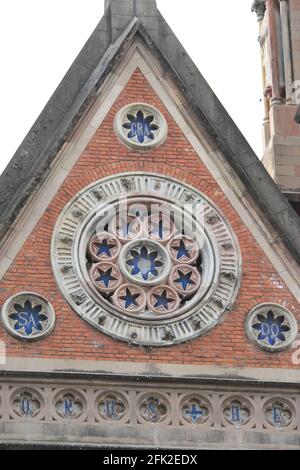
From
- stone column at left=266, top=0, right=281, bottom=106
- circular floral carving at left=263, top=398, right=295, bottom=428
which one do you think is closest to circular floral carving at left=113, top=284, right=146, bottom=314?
circular floral carving at left=263, top=398, right=295, bottom=428

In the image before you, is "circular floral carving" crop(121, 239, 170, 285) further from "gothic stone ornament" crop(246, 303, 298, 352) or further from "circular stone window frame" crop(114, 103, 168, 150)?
"circular stone window frame" crop(114, 103, 168, 150)

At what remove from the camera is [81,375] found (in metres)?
22.5

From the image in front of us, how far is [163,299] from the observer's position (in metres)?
23.4

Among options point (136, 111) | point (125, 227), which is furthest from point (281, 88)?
point (125, 227)

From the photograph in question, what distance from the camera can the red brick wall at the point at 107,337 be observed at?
22844 mm

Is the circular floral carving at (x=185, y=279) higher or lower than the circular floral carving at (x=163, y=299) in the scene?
higher

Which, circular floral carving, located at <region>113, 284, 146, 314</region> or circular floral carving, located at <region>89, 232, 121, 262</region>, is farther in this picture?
circular floral carving, located at <region>89, 232, 121, 262</region>

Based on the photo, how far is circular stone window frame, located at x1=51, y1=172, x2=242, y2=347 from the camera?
75.7 feet

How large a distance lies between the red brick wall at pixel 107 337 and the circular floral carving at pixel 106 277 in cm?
44

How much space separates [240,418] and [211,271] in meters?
1.66

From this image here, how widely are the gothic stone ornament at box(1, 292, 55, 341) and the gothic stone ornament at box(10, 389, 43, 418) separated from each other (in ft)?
1.87

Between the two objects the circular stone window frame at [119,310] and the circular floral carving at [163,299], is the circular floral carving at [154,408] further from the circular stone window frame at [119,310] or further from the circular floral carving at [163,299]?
the circular floral carving at [163,299]

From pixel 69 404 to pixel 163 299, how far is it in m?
1.60

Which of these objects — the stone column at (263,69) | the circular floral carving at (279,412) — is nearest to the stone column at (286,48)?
the stone column at (263,69)
